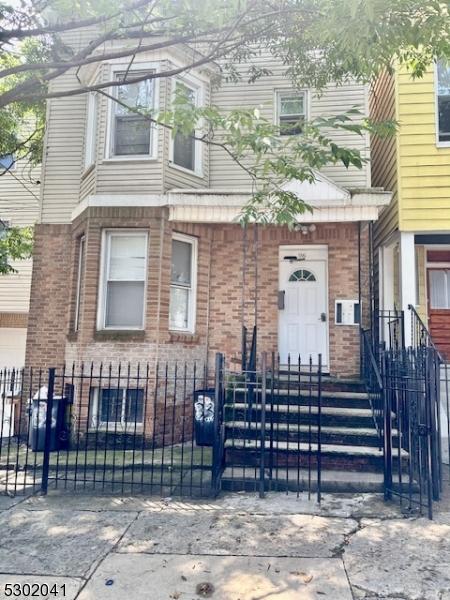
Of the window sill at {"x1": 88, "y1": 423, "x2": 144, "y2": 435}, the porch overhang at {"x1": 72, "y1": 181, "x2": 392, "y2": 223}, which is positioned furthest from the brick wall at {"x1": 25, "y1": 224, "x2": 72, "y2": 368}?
the window sill at {"x1": 88, "y1": 423, "x2": 144, "y2": 435}

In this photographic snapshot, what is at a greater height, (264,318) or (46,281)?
(46,281)

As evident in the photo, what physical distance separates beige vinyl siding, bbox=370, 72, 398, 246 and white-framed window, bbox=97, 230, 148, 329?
4546 mm

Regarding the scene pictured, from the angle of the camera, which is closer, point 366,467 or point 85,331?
point 366,467

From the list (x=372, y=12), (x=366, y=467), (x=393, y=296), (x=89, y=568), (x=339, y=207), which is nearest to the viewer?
(x=89, y=568)

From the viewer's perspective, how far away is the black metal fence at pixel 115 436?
577cm

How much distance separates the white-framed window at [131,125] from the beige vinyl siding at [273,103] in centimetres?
136

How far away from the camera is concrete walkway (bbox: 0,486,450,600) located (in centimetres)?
346

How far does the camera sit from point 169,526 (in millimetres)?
4613

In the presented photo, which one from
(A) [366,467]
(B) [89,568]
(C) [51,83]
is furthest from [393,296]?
(C) [51,83]

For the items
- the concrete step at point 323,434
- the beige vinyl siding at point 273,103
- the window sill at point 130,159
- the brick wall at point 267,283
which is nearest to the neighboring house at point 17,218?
the window sill at point 130,159

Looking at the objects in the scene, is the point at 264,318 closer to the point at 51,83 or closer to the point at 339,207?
the point at 339,207

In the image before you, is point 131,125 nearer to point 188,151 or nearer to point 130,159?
point 130,159

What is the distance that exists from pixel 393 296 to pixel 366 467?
414 centimetres

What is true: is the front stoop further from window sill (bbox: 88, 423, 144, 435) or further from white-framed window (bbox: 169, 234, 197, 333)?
white-framed window (bbox: 169, 234, 197, 333)
